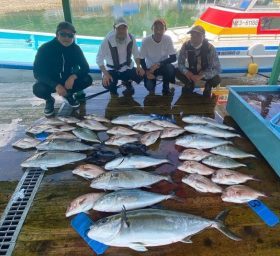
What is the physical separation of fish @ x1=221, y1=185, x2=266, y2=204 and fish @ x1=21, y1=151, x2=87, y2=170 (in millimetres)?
1559

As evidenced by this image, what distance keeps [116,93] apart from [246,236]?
11.1 ft

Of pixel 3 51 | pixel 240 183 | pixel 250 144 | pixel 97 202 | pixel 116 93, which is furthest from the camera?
pixel 3 51

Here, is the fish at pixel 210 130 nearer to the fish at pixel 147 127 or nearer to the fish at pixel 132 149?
the fish at pixel 147 127

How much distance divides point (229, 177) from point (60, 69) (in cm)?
314

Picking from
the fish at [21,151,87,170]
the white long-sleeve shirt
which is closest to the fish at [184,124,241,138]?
the fish at [21,151,87,170]

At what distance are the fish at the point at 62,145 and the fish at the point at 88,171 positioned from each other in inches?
16.9

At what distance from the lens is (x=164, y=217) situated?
1997 mm

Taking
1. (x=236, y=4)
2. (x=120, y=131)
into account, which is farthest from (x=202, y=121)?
(x=236, y=4)

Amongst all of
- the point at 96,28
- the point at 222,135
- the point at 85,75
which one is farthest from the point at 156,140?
the point at 96,28

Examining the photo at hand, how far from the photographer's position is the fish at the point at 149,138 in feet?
10.6

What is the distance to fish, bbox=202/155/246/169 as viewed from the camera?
2.80 metres

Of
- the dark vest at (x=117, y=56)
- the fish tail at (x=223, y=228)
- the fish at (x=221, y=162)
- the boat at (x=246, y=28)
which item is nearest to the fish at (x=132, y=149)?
the fish at (x=221, y=162)

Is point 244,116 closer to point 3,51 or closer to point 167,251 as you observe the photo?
point 167,251

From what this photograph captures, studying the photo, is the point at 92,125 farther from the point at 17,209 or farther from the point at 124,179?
the point at 17,209
